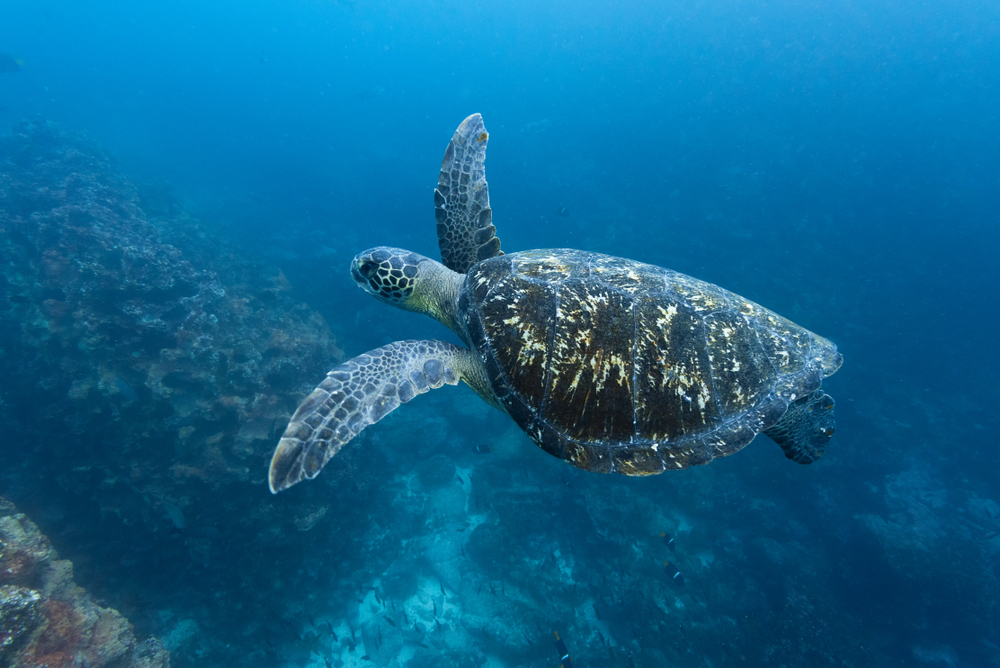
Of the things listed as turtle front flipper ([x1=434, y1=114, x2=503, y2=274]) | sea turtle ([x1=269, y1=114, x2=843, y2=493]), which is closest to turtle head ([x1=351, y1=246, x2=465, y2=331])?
turtle front flipper ([x1=434, y1=114, x2=503, y2=274])

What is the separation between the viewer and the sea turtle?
247cm

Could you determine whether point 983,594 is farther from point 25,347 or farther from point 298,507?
point 25,347

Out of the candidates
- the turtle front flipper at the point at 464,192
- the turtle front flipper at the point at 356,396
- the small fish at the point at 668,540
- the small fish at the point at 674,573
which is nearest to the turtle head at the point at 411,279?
the turtle front flipper at the point at 464,192

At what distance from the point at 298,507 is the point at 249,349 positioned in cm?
413

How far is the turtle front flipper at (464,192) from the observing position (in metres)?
3.87

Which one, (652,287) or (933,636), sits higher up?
(652,287)

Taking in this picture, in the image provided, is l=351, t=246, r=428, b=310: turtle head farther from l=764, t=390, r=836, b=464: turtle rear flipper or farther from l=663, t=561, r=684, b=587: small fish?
A: l=663, t=561, r=684, b=587: small fish

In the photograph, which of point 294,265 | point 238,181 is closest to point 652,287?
point 294,265

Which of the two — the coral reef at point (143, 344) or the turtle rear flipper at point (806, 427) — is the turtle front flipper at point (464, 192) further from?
the coral reef at point (143, 344)

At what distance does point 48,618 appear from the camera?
5203 mm

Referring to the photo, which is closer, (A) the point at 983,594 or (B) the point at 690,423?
(B) the point at 690,423

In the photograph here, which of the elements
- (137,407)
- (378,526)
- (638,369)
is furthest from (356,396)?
→ (137,407)

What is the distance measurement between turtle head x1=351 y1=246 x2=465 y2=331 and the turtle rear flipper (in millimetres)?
2971

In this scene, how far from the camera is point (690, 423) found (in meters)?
2.48
